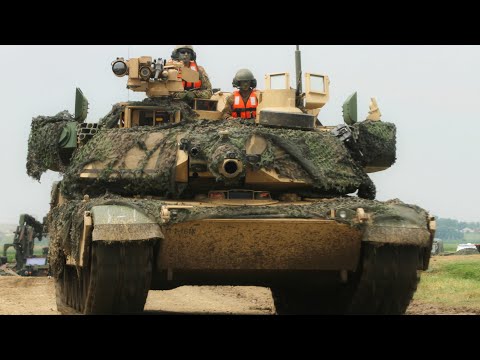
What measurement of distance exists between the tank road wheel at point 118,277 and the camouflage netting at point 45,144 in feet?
9.25

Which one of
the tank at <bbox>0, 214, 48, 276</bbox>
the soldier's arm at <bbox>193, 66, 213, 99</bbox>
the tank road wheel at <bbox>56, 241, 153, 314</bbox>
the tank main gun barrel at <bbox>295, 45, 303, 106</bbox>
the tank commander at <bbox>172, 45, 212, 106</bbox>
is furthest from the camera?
the tank at <bbox>0, 214, 48, 276</bbox>

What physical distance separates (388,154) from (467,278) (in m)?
8.20

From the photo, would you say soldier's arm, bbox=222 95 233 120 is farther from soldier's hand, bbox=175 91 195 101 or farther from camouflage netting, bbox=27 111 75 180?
camouflage netting, bbox=27 111 75 180

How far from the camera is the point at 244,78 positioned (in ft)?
42.3

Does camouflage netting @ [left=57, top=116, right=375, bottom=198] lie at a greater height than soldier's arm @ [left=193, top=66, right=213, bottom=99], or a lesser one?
lesser

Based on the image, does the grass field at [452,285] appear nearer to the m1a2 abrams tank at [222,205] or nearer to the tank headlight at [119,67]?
the m1a2 abrams tank at [222,205]

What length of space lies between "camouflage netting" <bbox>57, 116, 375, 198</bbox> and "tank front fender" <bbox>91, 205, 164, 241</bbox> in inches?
45.8

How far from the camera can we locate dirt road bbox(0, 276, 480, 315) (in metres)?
14.2

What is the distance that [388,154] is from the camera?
1270cm

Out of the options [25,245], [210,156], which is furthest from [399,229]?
[25,245]

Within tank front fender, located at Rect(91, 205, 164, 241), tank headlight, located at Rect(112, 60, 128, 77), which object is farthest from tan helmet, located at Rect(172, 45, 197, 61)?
tank front fender, located at Rect(91, 205, 164, 241)
